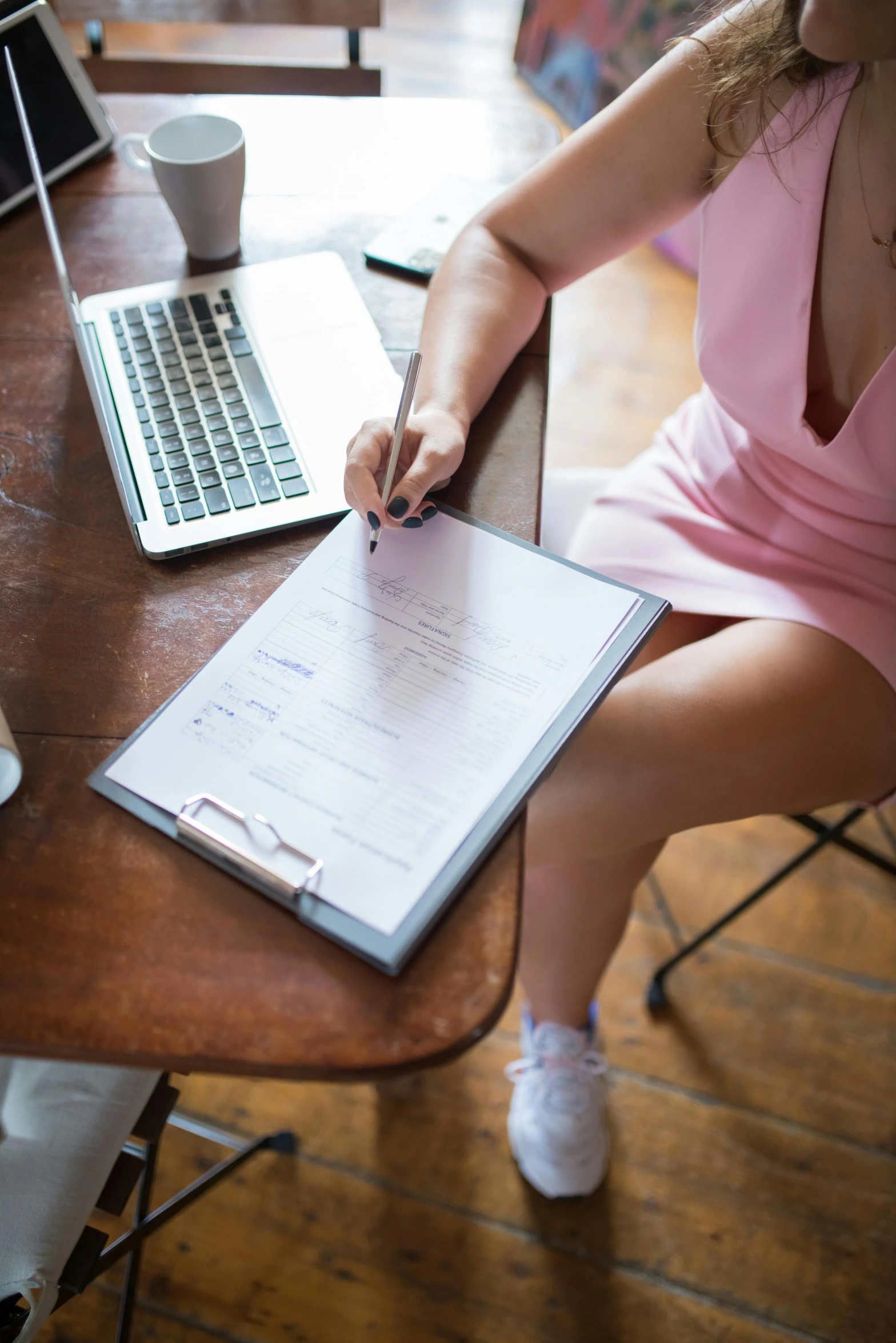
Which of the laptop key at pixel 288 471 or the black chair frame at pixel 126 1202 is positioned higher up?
the laptop key at pixel 288 471

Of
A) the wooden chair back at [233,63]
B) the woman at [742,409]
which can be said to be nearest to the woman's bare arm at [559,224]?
the woman at [742,409]

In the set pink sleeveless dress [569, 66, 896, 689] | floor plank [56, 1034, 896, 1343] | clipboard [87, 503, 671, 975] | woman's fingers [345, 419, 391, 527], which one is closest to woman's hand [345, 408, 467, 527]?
woman's fingers [345, 419, 391, 527]

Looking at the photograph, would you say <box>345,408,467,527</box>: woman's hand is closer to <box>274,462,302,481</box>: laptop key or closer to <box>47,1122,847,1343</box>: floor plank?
<box>274,462,302,481</box>: laptop key

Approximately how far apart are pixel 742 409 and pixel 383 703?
509 millimetres

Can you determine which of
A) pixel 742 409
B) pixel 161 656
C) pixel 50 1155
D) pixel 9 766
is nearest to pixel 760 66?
pixel 742 409

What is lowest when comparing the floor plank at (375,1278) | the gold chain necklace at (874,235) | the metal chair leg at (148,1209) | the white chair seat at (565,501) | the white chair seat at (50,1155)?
the floor plank at (375,1278)

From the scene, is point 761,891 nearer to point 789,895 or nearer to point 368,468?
point 789,895

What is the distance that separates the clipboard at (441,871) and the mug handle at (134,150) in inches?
25.5

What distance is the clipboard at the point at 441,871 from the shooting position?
0.47 meters

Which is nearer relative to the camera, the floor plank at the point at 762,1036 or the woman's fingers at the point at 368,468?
the woman's fingers at the point at 368,468

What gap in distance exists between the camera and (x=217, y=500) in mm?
663

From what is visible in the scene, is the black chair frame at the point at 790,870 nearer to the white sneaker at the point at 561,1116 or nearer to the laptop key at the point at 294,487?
the white sneaker at the point at 561,1116

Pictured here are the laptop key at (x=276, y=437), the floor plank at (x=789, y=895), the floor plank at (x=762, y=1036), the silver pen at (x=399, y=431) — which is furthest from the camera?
the floor plank at (x=789, y=895)

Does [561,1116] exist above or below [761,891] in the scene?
below
